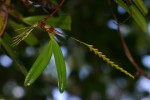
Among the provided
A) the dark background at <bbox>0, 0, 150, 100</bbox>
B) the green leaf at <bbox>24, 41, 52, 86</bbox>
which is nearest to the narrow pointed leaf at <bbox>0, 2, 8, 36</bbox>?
the green leaf at <bbox>24, 41, 52, 86</bbox>

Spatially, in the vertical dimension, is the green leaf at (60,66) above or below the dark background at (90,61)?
above

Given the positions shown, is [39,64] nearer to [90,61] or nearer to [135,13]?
[135,13]

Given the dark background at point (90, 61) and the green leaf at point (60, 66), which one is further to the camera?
the dark background at point (90, 61)

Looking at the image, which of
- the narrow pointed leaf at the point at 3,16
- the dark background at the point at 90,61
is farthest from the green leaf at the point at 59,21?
the dark background at the point at 90,61

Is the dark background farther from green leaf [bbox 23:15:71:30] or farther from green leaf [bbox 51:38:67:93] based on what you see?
green leaf [bbox 51:38:67:93]

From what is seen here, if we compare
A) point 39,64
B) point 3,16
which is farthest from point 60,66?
point 3,16

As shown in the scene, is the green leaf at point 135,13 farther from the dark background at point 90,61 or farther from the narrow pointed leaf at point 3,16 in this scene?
the dark background at point 90,61

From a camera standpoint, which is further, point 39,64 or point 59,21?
point 59,21

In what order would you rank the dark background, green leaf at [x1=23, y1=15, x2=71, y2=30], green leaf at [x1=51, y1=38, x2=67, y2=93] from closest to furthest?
1. green leaf at [x1=51, y1=38, x2=67, y2=93]
2. green leaf at [x1=23, y1=15, x2=71, y2=30]
3. the dark background

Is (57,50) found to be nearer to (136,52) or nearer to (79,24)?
(79,24)
